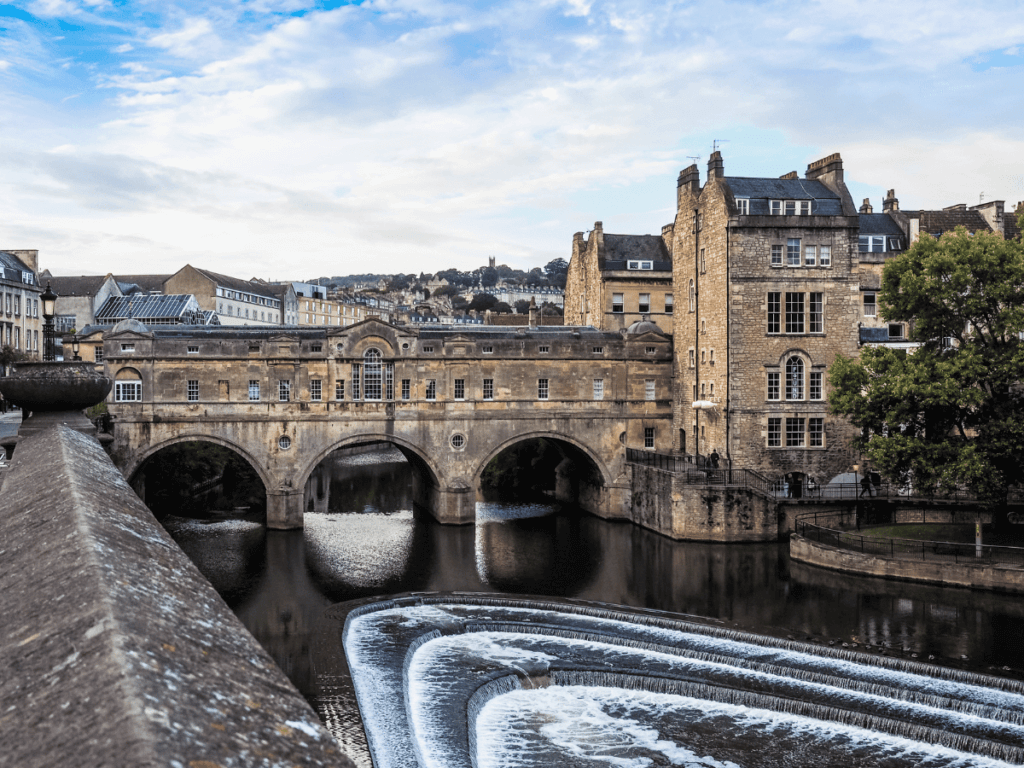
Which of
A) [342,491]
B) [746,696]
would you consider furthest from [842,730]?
[342,491]

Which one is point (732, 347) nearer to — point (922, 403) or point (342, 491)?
point (922, 403)

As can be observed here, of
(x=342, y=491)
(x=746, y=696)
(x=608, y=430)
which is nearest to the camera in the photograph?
(x=746, y=696)

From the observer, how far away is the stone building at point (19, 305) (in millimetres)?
69250

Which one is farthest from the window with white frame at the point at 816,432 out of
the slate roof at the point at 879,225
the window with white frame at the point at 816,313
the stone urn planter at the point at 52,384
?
the stone urn planter at the point at 52,384

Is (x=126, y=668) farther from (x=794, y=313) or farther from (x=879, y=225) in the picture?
(x=879, y=225)

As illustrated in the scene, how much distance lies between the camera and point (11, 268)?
71312mm

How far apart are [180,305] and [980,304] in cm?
6159

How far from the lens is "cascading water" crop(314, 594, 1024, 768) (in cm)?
1994

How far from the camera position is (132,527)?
20.4 ft

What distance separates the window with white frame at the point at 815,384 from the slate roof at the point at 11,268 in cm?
5653

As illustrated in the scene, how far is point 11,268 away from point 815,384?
5942 cm

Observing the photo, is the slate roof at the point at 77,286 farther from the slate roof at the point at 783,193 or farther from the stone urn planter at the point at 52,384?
the stone urn planter at the point at 52,384

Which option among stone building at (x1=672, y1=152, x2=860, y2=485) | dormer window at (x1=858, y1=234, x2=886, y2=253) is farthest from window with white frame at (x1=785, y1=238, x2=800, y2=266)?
dormer window at (x1=858, y1=234, x2=886, y2=253)

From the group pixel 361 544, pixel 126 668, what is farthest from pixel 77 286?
pixel 126 668
